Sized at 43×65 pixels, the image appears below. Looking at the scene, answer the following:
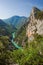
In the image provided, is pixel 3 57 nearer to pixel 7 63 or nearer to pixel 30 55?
pixel 7 63

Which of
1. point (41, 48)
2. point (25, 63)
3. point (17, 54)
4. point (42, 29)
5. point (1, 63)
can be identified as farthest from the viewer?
point (42, 29)

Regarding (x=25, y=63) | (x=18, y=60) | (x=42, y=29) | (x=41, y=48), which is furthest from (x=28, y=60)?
(x=42, y=29)

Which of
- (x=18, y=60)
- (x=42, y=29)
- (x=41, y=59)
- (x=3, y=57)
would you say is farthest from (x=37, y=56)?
(x=42, y=29)

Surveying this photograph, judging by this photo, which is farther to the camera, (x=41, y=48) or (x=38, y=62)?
(x=41, y=48)

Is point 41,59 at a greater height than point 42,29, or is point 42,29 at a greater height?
point 42,29

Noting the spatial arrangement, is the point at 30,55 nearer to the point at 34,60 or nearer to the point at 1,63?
the point at 34,60

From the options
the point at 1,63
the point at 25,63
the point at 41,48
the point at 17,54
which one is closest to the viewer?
the point at 1,63

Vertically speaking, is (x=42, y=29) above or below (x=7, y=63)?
above

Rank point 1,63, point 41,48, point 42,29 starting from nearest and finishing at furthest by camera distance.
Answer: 1. point 1,63
2. point 41,48
3. point 42,29

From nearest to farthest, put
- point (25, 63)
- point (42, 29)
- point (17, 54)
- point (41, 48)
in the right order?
point (25, 63)
point (17, 54)
point (41, 48)
point (42, 29)
